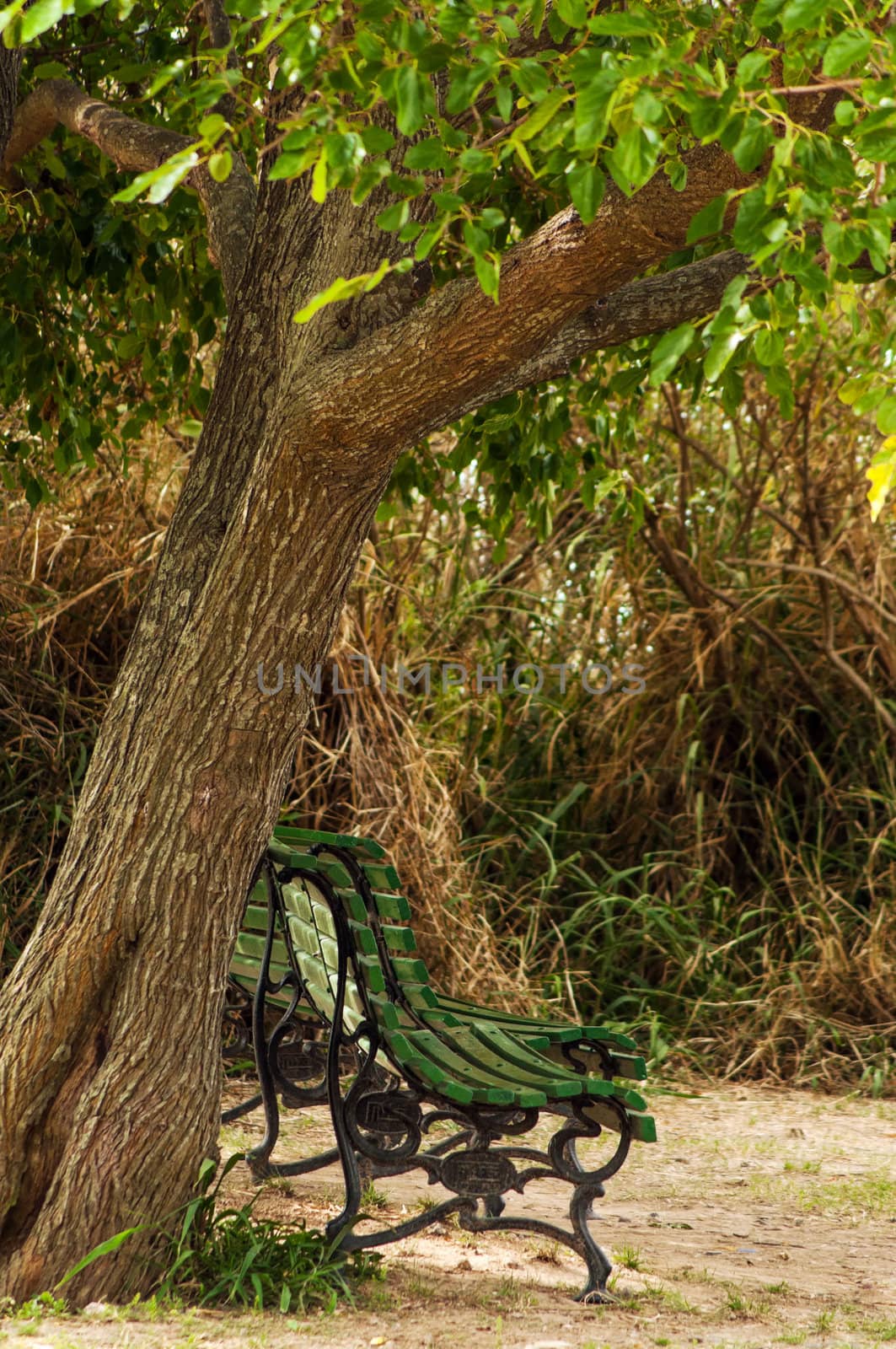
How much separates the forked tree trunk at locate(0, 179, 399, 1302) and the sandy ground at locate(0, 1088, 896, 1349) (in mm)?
284

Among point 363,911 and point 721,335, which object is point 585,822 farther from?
point 721,335

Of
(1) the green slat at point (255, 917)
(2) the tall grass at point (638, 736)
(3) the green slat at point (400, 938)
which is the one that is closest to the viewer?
(3) the green slat at point (400, 938)

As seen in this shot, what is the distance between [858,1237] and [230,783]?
2.29 m

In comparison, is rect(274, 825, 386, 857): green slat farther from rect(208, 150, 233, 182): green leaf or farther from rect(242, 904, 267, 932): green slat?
rect(208, 150, 233, 182): green leaf

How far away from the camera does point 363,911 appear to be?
3131 mm

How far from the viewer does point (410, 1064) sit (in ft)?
9.91

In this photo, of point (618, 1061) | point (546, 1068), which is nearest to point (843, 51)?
point (546, 1068)

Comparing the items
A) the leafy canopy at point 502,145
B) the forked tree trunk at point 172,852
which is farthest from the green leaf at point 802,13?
the forked tree trunk at point 172,852

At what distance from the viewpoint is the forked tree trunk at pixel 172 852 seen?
2.88 meters

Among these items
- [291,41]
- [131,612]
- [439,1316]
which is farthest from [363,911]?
[131,612]

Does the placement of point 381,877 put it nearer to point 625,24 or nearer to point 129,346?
point 129,346

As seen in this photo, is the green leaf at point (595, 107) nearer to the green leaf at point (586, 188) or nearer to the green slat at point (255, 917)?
the green leaf at point (586, 188)

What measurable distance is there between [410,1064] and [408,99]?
200 centimetres

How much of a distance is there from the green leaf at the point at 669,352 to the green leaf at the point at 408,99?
0.47 metres
